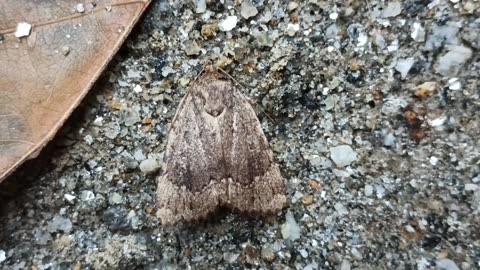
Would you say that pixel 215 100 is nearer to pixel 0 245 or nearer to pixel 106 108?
pixel 106 108

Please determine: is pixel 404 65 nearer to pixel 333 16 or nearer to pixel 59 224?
pixel 333 16

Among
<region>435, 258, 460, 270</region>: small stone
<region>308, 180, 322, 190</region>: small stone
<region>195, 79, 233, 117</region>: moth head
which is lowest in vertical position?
<region>435, 258, 460, 270</region>: small stone

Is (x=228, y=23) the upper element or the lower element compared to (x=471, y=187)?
upper

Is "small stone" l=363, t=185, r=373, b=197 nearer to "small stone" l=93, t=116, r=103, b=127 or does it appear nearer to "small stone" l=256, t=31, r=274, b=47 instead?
"small stone" l=256, t=31, r=274, b=47

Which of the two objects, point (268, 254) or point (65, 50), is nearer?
point (65, 50)

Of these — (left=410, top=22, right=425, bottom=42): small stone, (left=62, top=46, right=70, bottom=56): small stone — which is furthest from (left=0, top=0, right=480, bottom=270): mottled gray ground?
(left=62, top=46, right=70, bottom=56): small stone

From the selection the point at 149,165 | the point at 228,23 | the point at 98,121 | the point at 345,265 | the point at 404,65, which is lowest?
the point at 345,265

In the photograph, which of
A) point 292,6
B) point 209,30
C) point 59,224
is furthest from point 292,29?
point 59,224
